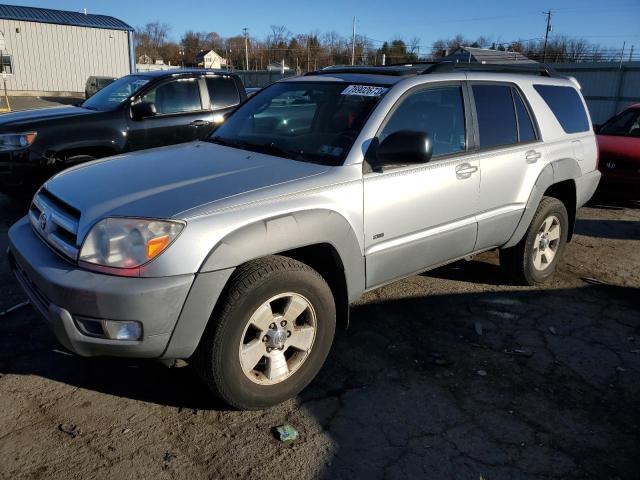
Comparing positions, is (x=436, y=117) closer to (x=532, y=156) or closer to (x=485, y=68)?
(x=485, y=68)

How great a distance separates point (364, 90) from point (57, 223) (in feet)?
6.71

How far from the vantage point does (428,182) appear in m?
3.50

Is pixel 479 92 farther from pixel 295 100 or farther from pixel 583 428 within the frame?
pixel 583 428

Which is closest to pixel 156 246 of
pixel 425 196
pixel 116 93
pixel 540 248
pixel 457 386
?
pixel 425 196

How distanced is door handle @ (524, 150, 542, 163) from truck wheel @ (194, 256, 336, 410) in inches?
88.9

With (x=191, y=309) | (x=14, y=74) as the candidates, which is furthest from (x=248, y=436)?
(x=14, y=74)

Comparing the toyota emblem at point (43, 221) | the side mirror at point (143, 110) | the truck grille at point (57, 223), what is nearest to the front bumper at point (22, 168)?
the side mirror at point (143, 110)

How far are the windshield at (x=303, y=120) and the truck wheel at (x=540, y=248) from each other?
2031mm

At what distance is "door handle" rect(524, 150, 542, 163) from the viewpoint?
168 inches

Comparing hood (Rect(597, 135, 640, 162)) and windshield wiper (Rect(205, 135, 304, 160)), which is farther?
hood (Rect(597, 135, 640, 162))

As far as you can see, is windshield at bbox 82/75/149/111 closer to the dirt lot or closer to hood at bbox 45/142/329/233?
the dirt lot

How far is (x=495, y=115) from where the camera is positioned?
415 centimetres

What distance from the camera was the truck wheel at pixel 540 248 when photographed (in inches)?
181

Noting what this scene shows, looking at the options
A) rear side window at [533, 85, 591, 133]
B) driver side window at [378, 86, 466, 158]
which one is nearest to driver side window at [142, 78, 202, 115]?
driver side window at [378, 86, 466, 158]
